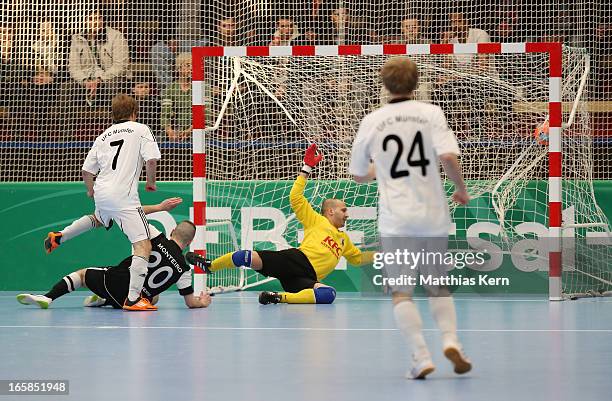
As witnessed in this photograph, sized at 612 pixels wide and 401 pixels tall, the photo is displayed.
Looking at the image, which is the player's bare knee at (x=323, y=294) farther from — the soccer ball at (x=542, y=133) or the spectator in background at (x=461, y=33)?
the spectator in background at (x=461, y=33)

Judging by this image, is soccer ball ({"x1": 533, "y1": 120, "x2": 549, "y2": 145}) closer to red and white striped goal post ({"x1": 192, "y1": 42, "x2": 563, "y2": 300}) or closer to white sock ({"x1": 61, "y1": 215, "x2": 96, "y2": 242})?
red and white striped goal post ({"x1": 192, "y1": 42, "x2": 563, "y2": 300})

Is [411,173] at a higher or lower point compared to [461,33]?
lower

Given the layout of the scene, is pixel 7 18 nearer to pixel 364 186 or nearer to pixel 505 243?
pixel 364 186

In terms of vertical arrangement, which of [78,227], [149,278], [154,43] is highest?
[154,43]

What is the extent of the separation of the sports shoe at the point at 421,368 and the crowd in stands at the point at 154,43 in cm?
785

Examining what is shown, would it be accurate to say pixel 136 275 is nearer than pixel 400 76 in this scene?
No

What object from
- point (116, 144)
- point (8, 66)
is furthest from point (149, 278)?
point (8, 66)

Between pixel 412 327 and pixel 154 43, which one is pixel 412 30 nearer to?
pixel 154 43

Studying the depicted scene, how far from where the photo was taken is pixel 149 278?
10477mm

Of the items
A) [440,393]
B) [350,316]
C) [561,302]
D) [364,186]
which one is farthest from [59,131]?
[440,393]

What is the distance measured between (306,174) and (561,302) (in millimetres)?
3017

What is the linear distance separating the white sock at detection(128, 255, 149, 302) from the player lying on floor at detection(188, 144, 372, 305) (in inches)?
33.7

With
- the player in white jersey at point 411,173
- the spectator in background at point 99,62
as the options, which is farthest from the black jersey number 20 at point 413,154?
the spectator in background at point 99,62

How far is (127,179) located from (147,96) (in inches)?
147
